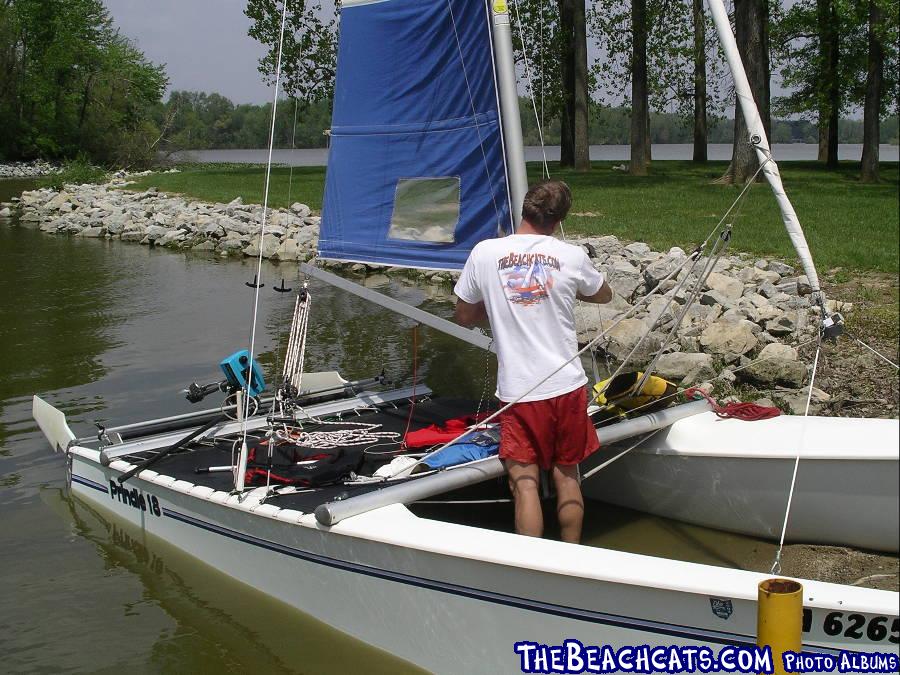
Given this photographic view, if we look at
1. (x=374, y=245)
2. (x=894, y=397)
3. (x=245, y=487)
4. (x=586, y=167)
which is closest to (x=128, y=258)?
(x=586, y=167)

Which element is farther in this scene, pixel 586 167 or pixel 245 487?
pixel 586 167

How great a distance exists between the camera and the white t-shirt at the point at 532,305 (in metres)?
4.22

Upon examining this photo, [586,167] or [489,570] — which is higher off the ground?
[586,167]

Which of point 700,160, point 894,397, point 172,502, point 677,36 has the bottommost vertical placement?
point 172,502

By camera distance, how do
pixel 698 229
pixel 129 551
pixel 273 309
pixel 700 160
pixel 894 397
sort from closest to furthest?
pixel 894 397, pixel 129 551, pixel 698 229, pixel 273 309, pixel 700 160

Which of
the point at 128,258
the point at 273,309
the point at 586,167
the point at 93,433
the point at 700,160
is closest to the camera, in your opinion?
the point at 93,433

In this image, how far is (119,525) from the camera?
6566 mm

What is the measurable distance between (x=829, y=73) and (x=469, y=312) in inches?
925

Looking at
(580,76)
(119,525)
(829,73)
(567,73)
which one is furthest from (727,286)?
(567,73)

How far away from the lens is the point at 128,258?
2025cm

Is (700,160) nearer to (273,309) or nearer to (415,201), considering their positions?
Result: (273,309)

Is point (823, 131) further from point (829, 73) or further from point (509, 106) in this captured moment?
point (509, 106)

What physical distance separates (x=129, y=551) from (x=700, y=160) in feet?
83.8

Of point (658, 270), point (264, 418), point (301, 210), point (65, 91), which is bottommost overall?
point (264, 418)
